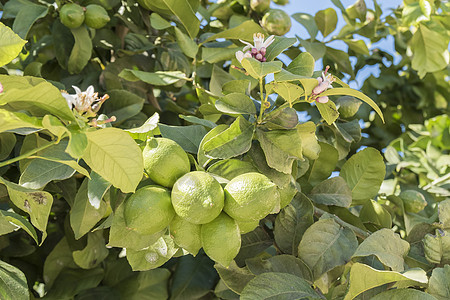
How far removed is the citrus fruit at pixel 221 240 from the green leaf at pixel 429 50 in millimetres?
855

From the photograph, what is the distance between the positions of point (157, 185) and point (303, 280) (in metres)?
0.23

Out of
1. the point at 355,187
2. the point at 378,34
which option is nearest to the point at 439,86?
the point at 378,34

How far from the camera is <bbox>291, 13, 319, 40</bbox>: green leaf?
122 centimetres

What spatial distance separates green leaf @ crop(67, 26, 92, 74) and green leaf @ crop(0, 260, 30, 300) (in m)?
0.52

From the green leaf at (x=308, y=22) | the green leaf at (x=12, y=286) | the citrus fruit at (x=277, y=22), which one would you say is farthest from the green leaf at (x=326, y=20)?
the green leaf at (x=12, y=286)

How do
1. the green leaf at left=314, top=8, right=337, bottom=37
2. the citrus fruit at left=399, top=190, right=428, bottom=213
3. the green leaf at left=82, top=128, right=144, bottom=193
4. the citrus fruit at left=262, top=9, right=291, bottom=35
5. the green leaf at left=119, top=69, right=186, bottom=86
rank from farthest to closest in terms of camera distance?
the green leaf at left=314, top=8, right=337, bottom=37 < the citrus fruit at left=262, top=9, right=291, bottom=35 < the citrus fruit at left=399, top=190, right=428, bottom=213 < the green leaf at left=119, top=69, right=186, bottom=86 < the green leaf at left=82, top=128, right=144, bottom=193

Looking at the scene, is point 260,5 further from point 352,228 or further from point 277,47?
point 352,228

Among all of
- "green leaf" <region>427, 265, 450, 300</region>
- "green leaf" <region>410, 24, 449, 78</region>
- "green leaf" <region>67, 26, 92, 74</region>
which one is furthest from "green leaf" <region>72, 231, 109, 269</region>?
"green leaf" <region>410, 24, 449, 78</region>

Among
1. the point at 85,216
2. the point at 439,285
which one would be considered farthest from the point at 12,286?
the point at 439,285

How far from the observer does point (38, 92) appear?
21.6 inches

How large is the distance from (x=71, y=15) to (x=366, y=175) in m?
0.63

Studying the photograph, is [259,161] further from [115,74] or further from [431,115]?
[431,115]

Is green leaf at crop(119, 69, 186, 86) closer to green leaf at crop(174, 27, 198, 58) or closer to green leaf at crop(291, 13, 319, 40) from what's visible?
green leaf at crop(174, 27, 198, 58)

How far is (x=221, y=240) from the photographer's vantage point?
613 mm
